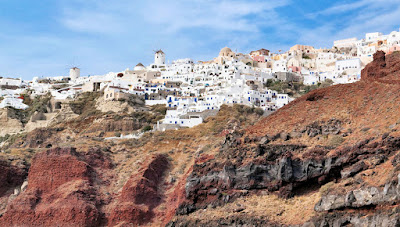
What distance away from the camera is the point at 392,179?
1132 inches

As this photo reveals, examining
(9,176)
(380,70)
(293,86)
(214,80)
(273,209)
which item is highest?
(214,80)

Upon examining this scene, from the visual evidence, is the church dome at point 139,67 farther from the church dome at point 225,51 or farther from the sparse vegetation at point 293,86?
the sparse vegetation at point 293,86

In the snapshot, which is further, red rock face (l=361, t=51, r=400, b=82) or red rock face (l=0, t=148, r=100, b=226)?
red rock face (l=0, t=148, r=100, b=226)

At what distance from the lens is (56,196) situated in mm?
50656

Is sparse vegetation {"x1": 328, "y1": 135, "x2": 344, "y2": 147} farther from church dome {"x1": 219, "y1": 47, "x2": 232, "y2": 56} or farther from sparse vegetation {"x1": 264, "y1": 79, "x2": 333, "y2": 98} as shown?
church dome {"x1": 219, "y1": 47, "x2": 232, "y2": 56}

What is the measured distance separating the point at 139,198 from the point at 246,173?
12.8m

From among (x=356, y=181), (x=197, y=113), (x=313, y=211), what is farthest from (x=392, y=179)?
(x=197, y=113)

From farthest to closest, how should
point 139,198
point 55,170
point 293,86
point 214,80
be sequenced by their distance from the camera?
point 214,80 → point 293,86 → point 55,170 → point 139,198

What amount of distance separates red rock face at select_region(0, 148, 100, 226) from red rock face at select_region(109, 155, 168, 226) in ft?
6.53

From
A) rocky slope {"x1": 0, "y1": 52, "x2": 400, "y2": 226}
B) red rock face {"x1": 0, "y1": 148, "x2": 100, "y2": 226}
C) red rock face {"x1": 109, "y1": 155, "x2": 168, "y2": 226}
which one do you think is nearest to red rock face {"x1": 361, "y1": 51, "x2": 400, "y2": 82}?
rocky slope {"x1": 0, "y1": 52, "x2": 400, "y2": 226}

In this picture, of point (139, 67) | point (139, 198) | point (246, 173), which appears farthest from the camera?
point (139, 67)

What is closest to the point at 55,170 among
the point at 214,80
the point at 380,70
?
the point at 380,70

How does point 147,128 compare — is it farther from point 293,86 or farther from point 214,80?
point 293,86

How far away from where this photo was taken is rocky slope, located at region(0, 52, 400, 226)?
32.5 metres
